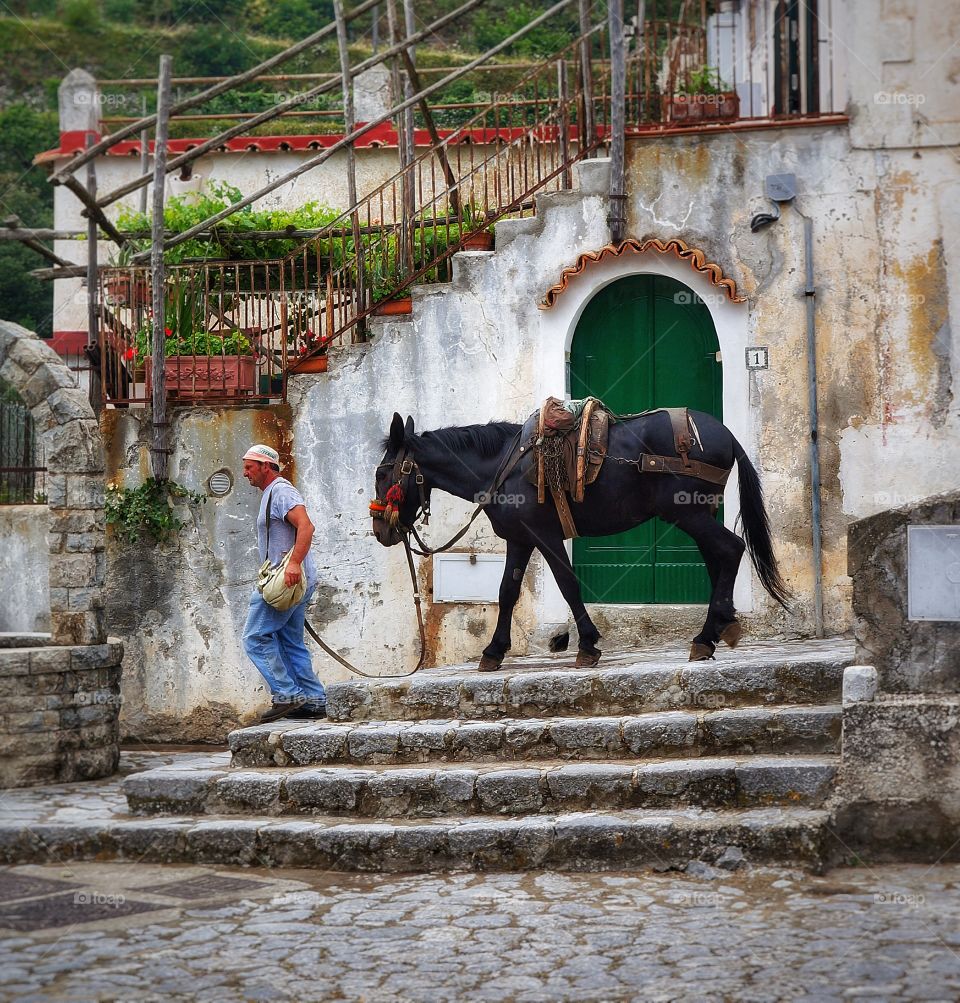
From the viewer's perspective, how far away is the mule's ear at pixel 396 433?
9351mm

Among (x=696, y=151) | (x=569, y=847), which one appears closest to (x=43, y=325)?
(x=696, y=151)

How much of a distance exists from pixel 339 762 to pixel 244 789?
0.60 meters

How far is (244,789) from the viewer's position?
8.27 m

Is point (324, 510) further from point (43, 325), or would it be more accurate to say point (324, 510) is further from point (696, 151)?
point (43, 325)

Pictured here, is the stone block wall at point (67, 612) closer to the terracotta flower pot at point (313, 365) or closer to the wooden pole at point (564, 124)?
the terracotta flower pot at point (313, 365)

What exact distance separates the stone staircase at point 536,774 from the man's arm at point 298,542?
88 centimetres

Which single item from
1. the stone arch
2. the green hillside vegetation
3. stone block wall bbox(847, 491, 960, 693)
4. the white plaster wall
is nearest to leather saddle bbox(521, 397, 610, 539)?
stone block wall bbox(847, 491, 960, 693)

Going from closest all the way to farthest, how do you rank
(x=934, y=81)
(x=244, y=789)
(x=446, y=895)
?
(x=446, y=895)
(x=244, y=789)
(x=934, y=81)

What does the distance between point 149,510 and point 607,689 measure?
5.04 m

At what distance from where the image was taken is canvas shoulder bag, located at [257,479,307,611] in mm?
9383

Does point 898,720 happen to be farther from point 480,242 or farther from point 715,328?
point 480,242

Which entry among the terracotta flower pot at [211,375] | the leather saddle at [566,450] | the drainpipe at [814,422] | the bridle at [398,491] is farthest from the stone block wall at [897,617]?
the terracotta flower pot at [211,375]

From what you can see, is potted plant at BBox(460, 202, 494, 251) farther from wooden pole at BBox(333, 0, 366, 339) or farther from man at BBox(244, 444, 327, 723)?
man at BBox(244, 444, 327, 723)

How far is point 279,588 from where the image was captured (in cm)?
938
